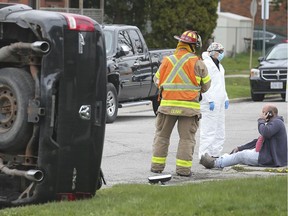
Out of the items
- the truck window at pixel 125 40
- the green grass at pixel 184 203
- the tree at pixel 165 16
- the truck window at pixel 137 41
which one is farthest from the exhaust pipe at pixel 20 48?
the tree at pixel 165 16

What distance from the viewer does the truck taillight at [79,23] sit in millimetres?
8672

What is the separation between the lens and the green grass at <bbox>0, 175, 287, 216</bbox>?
26.4 ft

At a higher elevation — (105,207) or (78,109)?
(78,109)

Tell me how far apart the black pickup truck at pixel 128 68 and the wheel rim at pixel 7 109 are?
34.8 feet

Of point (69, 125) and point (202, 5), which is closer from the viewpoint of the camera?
point (69, 125)

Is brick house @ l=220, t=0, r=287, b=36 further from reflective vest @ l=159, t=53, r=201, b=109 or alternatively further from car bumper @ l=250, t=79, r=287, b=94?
reflective vest @ l=159, t=53, r=201, b=109

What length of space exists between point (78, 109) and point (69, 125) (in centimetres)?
18

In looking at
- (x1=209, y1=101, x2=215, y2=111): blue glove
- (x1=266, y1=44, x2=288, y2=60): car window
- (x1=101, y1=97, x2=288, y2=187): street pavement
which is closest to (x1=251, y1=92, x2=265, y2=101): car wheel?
(x1=266, y1=44, x2=288, y2=60): car window

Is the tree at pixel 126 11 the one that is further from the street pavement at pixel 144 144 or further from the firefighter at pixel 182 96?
the firefighter at pixel 182 96

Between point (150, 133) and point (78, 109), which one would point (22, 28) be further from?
point (150, 133)

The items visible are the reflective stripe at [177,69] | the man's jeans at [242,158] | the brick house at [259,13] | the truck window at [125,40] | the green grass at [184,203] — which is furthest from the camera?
the brick house at [259,13]

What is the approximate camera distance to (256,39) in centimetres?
5059

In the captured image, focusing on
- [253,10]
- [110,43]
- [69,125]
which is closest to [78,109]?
[69,125]

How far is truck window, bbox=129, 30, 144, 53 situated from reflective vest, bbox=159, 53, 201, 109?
30.5ft
